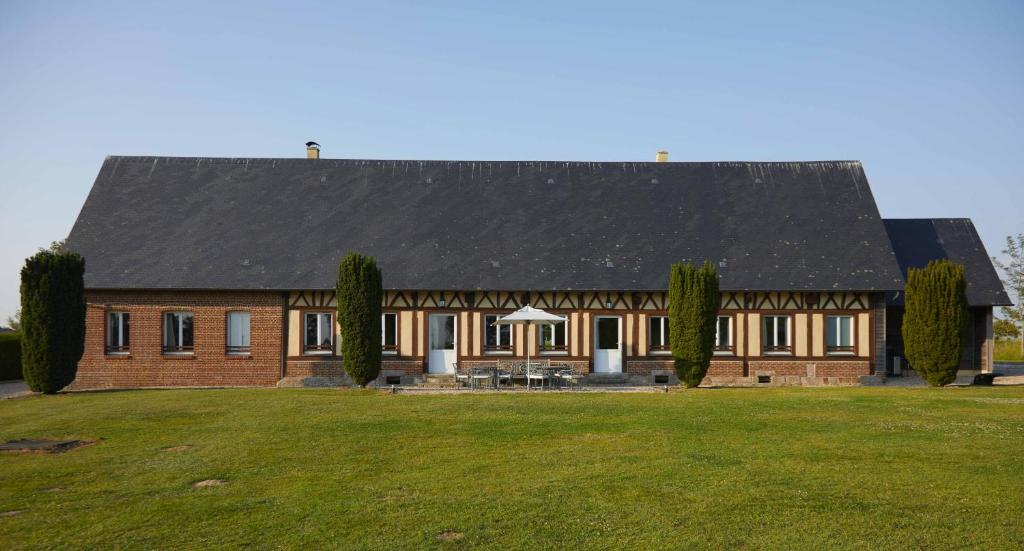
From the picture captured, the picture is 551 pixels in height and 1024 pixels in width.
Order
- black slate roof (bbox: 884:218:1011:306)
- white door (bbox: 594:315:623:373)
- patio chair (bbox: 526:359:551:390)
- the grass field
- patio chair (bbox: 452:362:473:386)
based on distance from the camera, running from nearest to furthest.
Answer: patio chair (bbox: 526:359:551:390), patio chair (bbox: 452:362:473:386), white door (bbox: 594:315:623:373), black slate roof (bbox: 884:218:1011:306), the grass field

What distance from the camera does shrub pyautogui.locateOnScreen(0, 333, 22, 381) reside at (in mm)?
25094

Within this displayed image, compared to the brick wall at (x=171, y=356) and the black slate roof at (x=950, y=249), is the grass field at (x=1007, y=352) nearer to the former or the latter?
the black slate roof at (x=950, y=249)

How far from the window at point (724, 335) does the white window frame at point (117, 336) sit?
15.7 m

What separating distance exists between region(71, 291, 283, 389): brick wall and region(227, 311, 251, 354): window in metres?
0.19

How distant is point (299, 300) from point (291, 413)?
7803mm

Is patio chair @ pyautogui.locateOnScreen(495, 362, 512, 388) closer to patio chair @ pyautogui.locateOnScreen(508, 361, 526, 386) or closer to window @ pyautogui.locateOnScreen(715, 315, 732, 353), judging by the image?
patio chair @ pyautogui.locateOnScreen(508, 361, 526, 386)

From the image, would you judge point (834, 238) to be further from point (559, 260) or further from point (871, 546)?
point (871, 546)

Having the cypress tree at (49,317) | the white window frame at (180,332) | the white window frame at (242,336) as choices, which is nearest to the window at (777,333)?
the white window frame at (242,336)

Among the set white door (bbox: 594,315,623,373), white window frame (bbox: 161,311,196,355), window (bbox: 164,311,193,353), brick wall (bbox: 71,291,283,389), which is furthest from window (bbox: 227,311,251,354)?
white door (bbox: 594,315,623,373)

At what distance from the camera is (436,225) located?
23.8m

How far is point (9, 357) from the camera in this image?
2525 centimetres

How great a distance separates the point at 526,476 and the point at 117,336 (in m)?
16.5

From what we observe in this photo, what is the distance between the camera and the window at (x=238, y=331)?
2186cm

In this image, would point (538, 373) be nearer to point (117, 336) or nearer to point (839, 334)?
point (839, 334)
